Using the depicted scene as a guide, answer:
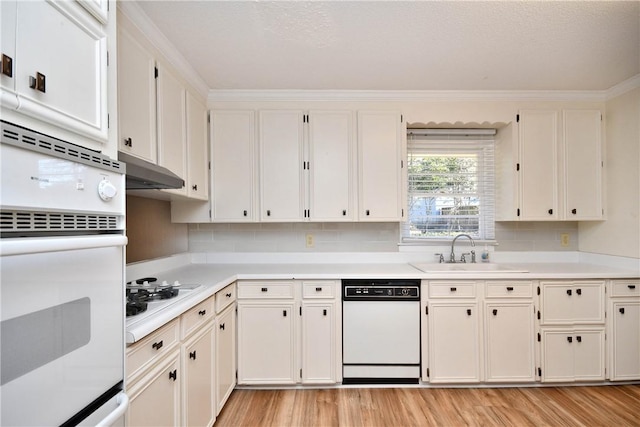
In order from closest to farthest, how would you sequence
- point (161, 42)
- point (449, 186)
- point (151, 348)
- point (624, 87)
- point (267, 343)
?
point (151, 348), point (161, 42), point (267, 343), point (624, 87), point (449, 186)

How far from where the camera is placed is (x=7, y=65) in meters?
0.66

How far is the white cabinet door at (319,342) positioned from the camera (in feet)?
7.89

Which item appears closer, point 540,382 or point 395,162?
point 540,382

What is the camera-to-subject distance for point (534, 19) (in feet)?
5.71

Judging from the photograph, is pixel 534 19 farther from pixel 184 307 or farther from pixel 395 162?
pixel 184 307

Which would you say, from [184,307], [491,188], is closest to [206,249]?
[184,307]

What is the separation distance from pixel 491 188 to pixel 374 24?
2093 mm

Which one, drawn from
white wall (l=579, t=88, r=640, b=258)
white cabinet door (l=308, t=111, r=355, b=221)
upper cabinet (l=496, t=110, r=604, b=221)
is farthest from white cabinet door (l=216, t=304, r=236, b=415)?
white wall (l=579, t=88, r=640, b=258)

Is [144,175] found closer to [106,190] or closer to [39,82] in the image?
[106,190]

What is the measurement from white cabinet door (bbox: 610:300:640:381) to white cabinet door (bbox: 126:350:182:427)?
317 cm

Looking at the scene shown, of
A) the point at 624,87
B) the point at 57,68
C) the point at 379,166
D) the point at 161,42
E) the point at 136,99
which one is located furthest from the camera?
the point at 379,166

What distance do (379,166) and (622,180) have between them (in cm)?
207

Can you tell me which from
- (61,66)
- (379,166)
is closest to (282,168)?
(379,166)

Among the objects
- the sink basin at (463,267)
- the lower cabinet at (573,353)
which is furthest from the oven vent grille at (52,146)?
the lower cabinet at (573,353)
